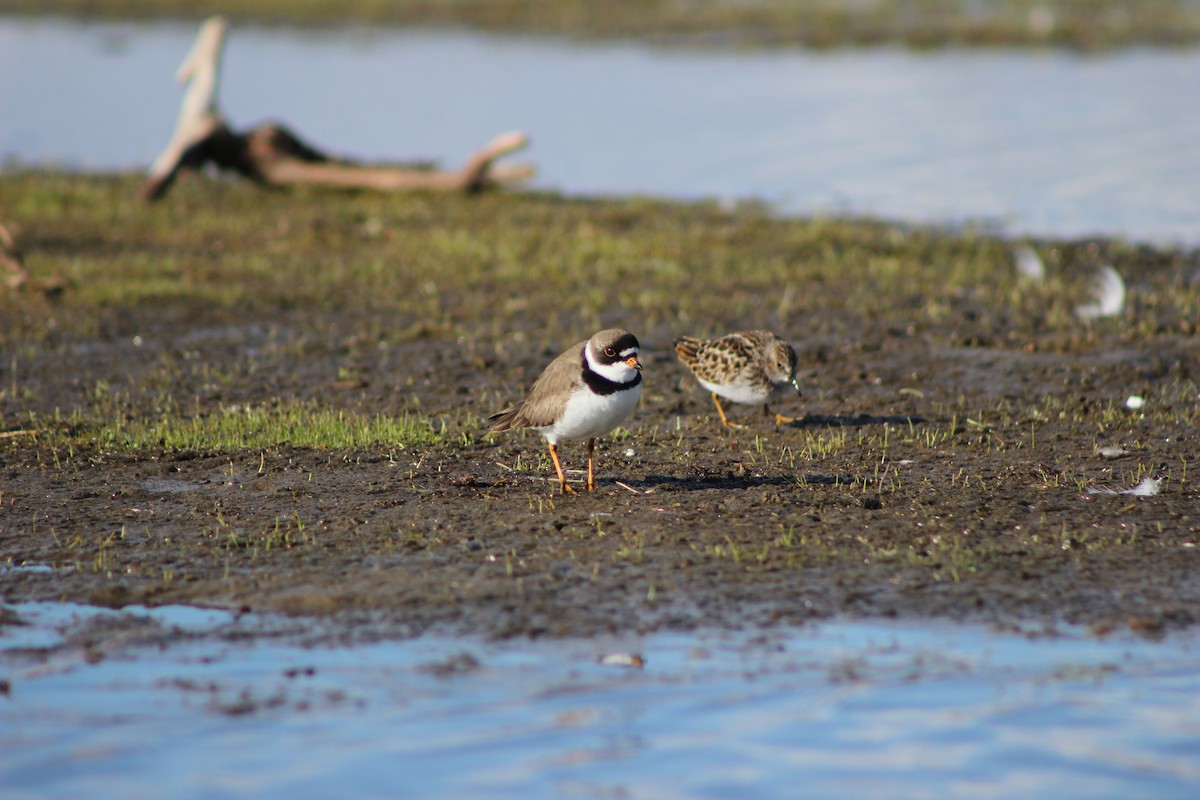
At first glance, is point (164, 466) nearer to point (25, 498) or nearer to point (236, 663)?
point (25, 498)

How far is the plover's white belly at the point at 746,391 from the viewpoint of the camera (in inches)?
412

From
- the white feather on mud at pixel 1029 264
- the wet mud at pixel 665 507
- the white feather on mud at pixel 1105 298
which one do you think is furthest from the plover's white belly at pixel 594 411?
the white feather on mud at pixel 1029 264

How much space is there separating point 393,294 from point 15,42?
38.1 m

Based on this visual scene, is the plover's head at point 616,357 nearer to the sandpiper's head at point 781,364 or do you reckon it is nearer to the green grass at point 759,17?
the sandpiper's head at point 781,364

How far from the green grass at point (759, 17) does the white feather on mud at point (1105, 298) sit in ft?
89.0

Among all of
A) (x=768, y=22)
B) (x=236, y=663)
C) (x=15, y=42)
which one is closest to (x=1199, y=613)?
(x=236, y=663)

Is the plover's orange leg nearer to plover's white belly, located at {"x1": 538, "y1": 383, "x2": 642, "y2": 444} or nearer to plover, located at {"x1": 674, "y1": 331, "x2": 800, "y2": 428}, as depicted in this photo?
plover, located at {"x1": 674, "y1": 331, "x2": 800, "y2": 428}

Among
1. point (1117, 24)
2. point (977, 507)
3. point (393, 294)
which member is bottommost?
point (977, 507)

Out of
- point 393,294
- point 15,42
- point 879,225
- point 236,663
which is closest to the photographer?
point 236,663

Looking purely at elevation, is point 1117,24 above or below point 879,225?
above

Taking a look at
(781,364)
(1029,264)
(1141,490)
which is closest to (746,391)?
(781,364)

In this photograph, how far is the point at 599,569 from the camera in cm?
770

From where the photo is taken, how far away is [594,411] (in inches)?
334

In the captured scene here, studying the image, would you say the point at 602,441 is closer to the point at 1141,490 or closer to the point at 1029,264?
the point at 1141,490
